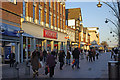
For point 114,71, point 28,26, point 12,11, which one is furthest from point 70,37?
point 114,71

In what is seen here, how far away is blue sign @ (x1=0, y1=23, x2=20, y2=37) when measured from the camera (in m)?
19.8

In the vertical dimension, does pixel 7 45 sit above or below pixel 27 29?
below

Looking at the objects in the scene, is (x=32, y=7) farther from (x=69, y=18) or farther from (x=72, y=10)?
(x=72, y=10)

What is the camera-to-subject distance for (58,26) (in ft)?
136

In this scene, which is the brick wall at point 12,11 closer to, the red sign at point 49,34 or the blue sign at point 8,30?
the blue sign at point 8,30

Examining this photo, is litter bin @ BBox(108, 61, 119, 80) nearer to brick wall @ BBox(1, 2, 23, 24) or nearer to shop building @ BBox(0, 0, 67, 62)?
shop building @ BBox(0, 0, 67, 62)

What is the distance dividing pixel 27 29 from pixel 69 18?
1582 inches

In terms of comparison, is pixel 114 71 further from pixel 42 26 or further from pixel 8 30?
pixel 42 26

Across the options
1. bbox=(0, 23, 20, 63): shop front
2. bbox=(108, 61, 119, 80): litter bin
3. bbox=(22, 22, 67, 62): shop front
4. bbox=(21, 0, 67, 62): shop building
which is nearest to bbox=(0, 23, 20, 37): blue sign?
bbox=(0, 23, 20, 63): shop front

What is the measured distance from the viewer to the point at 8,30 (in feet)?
69.4

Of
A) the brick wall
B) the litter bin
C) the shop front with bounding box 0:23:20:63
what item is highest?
the brick wall

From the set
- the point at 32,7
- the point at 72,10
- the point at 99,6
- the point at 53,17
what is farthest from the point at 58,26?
the point at 72,10

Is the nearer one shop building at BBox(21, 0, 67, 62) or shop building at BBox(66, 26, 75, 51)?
shop building at BBox(21, 0, 67, 62)

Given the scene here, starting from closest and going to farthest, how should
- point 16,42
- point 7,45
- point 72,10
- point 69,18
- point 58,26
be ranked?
point 7,45, point 16,42, point 58,26, point 69,18, point 72,10
